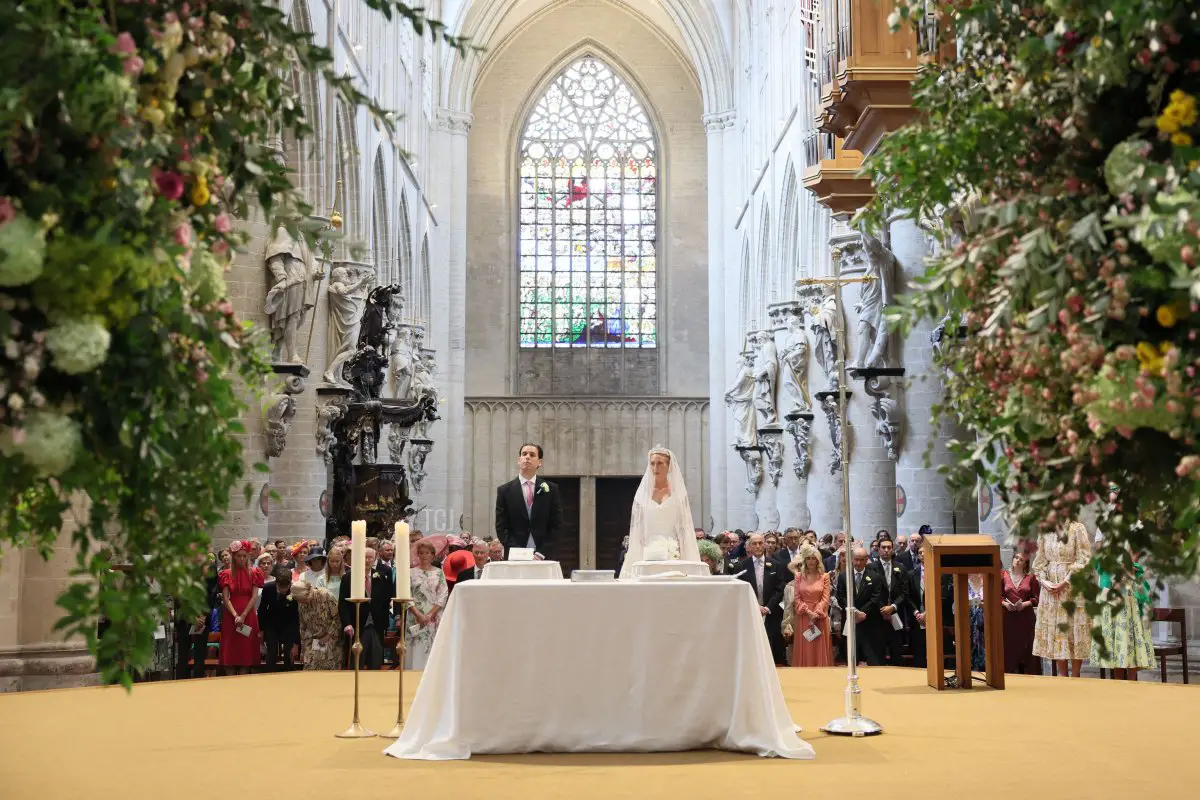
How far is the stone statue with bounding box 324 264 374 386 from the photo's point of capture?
1705 centimetres

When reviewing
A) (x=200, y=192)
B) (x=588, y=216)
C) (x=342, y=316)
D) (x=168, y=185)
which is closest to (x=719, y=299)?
(x=588, y=216)

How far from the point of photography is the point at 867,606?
10.8 meters

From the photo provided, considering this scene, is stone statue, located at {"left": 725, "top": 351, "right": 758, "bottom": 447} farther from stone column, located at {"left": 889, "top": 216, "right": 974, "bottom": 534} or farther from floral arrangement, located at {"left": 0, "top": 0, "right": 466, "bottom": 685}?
floral arrangement, located at {"left": 0, "top": 0, "right": 466, "bottom": 685}

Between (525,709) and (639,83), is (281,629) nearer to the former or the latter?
(525,709)

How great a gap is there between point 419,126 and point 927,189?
2633cm

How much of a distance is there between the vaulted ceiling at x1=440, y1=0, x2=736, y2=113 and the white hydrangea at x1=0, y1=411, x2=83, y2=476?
96.8 feet

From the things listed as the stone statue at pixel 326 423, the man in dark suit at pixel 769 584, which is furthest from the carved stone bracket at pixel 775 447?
the man in dark suit at pixel 769 584

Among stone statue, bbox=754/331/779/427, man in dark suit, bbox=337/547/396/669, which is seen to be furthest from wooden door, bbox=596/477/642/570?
man in dark suit, bbox=337/547/396/669

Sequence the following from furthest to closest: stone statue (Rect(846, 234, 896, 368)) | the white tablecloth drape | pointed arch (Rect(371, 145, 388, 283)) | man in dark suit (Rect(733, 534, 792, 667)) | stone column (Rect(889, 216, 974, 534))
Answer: pointed arch (Rect(371, 145, 388, 283))
stone column (Rect(889, 216, 974, 534))
stone statue (Rect(846, 234, 896, 368))
man in dark suit (Rect(733, 534, 792, 667))
the white tablecloth drape

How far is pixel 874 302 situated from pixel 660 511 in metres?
9.06

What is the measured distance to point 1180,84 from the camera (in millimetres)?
2877

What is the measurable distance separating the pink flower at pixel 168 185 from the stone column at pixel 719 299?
2861 cm

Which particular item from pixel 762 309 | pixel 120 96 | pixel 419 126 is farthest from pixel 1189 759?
pixel 419 126

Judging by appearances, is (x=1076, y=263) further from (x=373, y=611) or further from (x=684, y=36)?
(x=684, y=36)
